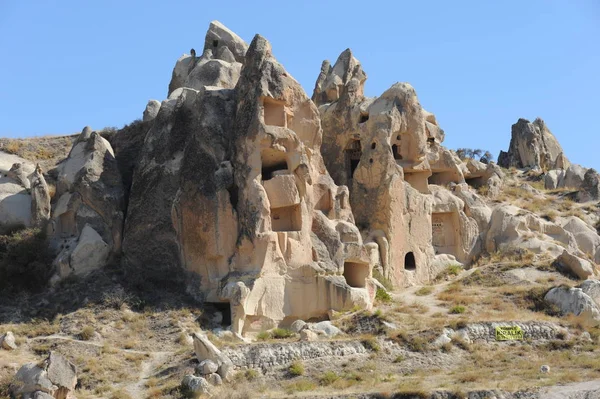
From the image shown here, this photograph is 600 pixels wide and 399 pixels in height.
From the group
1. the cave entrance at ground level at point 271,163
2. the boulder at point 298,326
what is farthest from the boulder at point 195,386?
the cave entrance at ground level at point 271,163

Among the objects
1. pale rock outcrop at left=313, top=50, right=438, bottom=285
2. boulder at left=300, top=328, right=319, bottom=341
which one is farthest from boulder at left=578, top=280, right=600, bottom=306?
boulder at left=300, top=328, right=319, bottom=341

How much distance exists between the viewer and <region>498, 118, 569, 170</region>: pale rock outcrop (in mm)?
58375

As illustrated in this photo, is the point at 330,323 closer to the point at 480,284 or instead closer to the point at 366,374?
the point at 366,374

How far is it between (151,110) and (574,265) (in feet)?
50.6

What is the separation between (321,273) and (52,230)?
8956 mm

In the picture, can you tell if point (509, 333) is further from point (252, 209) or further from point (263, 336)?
point (252, 209)

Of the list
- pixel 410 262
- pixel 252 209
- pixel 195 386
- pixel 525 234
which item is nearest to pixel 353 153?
pixel 410 262

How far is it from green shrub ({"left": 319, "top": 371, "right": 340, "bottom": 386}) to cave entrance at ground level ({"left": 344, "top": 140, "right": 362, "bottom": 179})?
13.6 m

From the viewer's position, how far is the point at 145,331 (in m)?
30.5

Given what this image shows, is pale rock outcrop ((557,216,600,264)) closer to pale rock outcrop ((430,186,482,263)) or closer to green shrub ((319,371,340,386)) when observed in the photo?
pale rock outcrop ((430,186,482,263))

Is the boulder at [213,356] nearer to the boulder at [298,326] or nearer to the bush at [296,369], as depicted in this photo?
the bush at [296,369]

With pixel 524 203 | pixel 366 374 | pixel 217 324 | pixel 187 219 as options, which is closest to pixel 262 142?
pixel 187 219

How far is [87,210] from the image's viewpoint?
3447 centimetres

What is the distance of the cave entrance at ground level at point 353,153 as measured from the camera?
39.0 m
